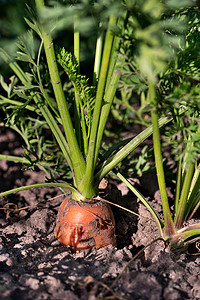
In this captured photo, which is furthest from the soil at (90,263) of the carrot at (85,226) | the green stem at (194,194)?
the green stem at (194,194)

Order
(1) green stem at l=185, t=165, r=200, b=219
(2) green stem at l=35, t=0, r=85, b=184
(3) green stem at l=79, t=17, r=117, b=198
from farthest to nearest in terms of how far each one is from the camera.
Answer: (1) green stem at l=185, t=165, r=200, b=219, (2) green stem at l=35, t=0, r=85, b=184, (3) green stem at l=79, t=17, r=117, b=198

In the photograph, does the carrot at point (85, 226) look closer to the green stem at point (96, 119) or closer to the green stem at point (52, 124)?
the green stem at point (96, 119)

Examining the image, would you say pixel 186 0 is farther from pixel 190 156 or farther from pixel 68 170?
pixel 68 170

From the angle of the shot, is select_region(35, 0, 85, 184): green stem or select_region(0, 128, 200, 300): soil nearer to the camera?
select_region(0, 128, 200, 300): soil

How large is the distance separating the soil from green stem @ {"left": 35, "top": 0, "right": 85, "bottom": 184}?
0.48 ft

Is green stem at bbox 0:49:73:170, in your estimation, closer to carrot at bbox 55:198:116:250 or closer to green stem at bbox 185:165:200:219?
carrot at bbox 55:198:116:250

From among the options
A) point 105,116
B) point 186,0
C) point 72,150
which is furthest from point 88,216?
point 186,0

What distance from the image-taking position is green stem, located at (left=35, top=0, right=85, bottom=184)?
1.00 metres

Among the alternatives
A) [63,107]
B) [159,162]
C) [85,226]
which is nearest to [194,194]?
[159,162]

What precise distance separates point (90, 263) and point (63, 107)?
1.72ft

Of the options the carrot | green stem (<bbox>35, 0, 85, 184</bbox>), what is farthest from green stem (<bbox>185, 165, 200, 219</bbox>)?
green stem (<bbox>35, 0, 85, 184</bbox>)

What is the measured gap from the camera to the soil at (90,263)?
0.84 metres

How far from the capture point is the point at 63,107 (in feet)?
3.47

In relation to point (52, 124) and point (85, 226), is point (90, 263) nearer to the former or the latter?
point (85, 226)
